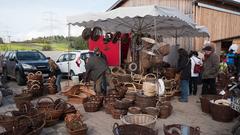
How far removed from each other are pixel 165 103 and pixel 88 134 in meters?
2.62

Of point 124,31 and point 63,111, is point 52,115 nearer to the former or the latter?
point 63,111

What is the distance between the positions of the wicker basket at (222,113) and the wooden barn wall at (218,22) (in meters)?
9.17

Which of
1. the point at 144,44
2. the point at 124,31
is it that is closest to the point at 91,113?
the point at 144,44

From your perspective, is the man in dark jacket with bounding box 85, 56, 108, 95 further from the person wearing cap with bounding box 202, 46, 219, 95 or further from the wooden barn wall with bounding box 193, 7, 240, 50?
the wooden barn wall with bounding box 193, 7, 240, 50

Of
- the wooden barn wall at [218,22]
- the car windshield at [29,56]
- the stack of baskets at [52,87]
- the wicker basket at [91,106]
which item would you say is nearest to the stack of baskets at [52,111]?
the wicker basket at [91,106]

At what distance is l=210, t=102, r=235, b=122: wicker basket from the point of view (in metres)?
6.96

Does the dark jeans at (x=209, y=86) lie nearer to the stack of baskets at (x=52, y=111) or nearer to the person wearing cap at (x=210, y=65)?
the person wearing cap at (x=210, y=65)

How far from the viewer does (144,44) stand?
30.4ft

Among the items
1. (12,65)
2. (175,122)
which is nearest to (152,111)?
(175,122)

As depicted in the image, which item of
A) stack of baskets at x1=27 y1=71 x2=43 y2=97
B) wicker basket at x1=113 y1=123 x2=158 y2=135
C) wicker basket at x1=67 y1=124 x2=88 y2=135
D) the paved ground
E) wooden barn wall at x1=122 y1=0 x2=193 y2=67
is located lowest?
the paved ground

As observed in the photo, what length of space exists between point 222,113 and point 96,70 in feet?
14.2

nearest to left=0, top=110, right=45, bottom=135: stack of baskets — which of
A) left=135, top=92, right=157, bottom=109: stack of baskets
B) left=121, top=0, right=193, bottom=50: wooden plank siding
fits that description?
left=135, top=92, right=157, bottom=109: stack of baskets

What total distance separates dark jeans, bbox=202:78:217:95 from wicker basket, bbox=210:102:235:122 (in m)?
2.13

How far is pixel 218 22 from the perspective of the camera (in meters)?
16.5
